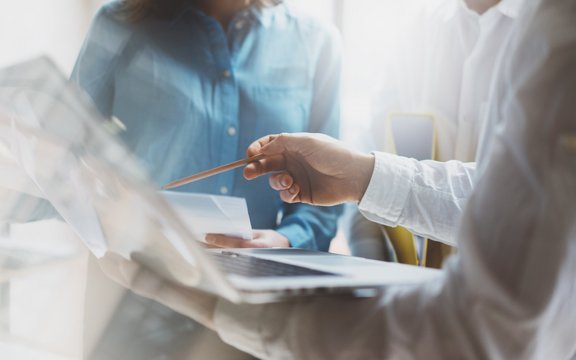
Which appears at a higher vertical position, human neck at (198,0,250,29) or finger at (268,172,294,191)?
human neck at (198,0,250,29)

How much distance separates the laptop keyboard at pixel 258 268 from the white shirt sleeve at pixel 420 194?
0.24 m

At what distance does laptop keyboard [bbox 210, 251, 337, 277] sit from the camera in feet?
1.19

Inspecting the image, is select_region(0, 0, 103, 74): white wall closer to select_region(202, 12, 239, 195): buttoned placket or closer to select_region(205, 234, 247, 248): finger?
select_region(202, 12, 239, 195): buttoned placket

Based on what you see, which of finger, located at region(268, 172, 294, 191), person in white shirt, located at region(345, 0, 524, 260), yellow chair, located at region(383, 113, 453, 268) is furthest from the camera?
person in white shirt, located at region(345, 0, 524, 260)

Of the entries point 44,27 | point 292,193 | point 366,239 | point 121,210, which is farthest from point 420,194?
point 44,27

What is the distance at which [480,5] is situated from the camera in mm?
1028

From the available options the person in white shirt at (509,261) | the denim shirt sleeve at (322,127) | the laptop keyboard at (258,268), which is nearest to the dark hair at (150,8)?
the denim shirt sleeve at (322,127)

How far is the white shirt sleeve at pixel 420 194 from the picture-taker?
64 centimetres

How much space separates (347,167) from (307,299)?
0.33 metres

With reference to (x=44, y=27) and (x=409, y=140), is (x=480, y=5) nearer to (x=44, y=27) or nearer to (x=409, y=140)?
(x=409, y=140)

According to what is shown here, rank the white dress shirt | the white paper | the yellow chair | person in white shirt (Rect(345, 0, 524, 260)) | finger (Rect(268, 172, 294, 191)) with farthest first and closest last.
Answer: person in white shirt (Rect(345, 0, 524, 260)) → the yellow chair → finger (Rect(268, 172, 294, 191)) → the white paper → the white dress shirt

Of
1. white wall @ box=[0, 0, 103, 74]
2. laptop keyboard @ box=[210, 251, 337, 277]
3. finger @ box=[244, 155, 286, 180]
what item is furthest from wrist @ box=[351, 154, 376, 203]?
white wall @ box=[0, 0, 103, 74]

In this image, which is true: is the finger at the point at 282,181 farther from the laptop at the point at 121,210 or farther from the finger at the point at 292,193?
the laptop at the point at 121,210

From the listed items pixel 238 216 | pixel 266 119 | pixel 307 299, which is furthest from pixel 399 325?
pixel 266 119
